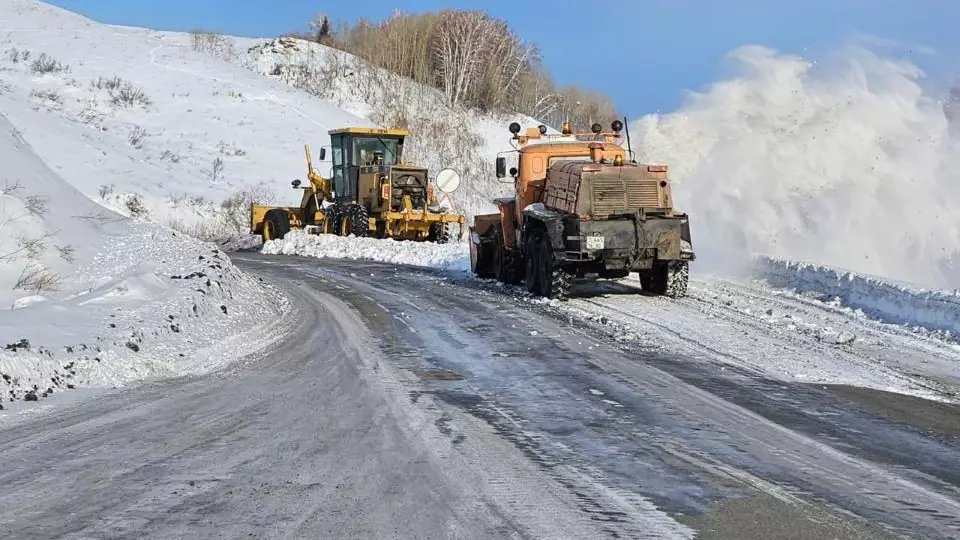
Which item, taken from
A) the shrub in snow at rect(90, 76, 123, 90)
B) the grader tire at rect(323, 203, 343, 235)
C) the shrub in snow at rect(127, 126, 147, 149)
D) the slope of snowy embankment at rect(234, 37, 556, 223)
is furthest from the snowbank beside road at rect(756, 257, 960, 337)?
the shrub in snow at rect(90, 76, 123, 90)

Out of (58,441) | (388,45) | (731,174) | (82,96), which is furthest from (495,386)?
(388,45)

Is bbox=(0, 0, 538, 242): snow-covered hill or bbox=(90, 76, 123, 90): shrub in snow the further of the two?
bbox=(90, 76, 123, 90): shrub in snow

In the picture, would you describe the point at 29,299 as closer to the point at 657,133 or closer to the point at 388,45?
the point at 657,133

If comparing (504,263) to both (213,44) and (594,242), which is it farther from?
(213,44)

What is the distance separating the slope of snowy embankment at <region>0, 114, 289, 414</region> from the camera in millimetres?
7551

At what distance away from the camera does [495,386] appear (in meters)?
7.68

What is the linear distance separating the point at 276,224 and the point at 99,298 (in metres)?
18.2

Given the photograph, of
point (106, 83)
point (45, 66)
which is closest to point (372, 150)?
point (106, 83)

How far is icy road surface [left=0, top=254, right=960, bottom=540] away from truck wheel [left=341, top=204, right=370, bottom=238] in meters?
16.4

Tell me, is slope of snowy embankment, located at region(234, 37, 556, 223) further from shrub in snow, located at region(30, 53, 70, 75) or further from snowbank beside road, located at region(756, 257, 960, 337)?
snowbank beside road, located at region(756, 257, 960, 337)

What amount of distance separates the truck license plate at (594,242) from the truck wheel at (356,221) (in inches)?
514

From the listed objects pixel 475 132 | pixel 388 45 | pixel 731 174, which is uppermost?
pixel 388 45

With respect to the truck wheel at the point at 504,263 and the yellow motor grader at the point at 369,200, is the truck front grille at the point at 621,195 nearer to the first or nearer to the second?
the truck wheel at the point at 504,263

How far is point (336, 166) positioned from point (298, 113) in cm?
2536
